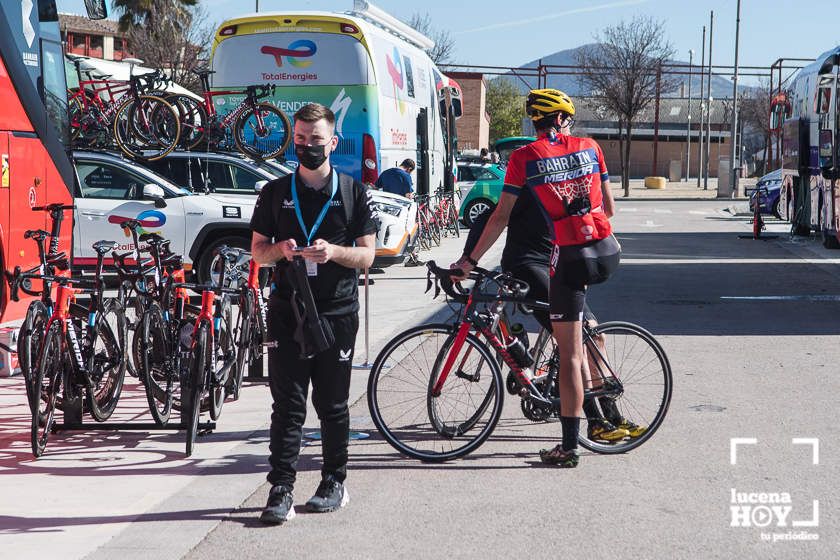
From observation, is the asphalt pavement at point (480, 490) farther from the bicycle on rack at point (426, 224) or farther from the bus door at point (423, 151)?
the bicycle on rack at point (426, 224)

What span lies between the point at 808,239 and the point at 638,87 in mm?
31457

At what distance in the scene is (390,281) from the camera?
16938 mm

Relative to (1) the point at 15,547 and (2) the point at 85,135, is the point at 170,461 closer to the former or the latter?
(1) the point at 15,547

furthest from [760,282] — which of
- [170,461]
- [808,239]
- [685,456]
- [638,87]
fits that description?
[638,87]

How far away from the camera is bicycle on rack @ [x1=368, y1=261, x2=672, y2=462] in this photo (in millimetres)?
6594

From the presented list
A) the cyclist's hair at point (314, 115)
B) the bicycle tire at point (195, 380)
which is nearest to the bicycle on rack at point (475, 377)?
the bicycle tire at point (195, 380)

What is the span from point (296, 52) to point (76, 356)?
10.7 metres

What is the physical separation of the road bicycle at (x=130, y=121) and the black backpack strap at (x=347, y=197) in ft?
31.8

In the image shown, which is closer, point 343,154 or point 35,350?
point 35,350

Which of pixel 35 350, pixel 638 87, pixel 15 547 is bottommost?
pixel 15 547

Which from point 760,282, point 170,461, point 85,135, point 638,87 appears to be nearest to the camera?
point 170,461

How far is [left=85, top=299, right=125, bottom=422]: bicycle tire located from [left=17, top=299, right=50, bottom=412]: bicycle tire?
1.18 feet

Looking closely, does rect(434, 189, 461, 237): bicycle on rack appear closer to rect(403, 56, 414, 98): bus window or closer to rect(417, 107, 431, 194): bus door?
rect(417, 107, 431, 194): bus door

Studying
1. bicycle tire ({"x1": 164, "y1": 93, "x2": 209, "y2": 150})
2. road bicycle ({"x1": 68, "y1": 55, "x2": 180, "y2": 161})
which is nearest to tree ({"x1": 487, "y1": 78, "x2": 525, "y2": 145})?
bicycle tire ({"x1": 164, "y1": 93, "x2": 209, "y2": 150})
